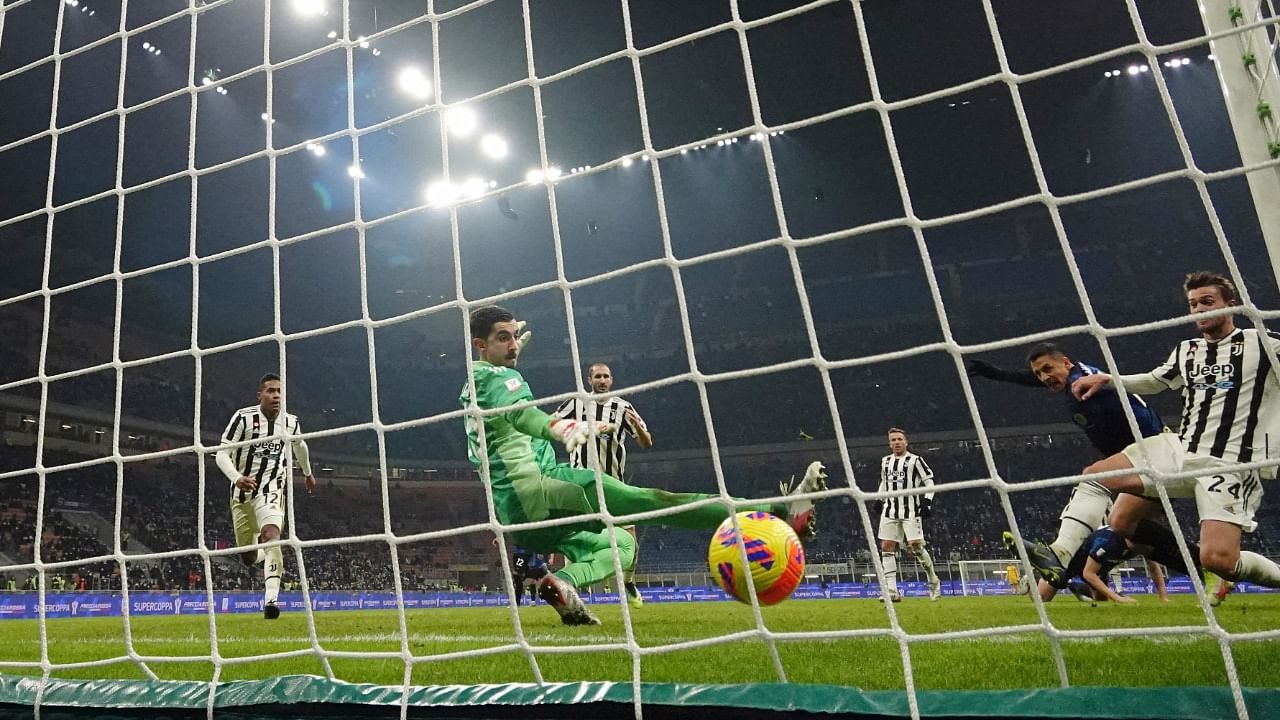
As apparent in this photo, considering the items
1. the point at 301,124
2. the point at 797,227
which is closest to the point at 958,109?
the point at 797,227

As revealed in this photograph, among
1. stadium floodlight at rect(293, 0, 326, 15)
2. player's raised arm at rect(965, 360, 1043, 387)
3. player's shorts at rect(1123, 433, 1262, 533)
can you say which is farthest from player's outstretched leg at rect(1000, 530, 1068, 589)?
stadium floodlight at rect(293, 0, 326, 15)

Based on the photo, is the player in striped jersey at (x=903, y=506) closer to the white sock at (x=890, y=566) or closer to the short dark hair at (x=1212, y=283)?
the white sock at (x=890, y=566)

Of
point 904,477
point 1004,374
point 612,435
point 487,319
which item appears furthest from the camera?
point 904,477

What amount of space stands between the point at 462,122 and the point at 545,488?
1373cm

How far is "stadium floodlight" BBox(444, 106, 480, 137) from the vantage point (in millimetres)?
15352

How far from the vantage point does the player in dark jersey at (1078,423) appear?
4.38m

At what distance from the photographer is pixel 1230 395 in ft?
12.3

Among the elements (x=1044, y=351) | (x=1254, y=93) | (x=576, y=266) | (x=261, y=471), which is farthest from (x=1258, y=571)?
(x=576, y=266)

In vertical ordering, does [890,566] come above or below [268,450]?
below

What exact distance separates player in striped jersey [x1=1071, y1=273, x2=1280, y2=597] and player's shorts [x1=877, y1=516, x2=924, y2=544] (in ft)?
13.8

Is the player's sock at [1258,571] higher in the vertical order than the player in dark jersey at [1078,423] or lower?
lower

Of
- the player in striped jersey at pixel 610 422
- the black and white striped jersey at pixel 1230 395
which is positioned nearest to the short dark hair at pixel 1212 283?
the black and white striped jersey at pixel 1230 395

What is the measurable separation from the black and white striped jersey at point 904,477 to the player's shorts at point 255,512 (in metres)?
5.56

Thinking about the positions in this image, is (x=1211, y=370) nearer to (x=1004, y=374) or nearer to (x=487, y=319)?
(x=1004, y=374)
